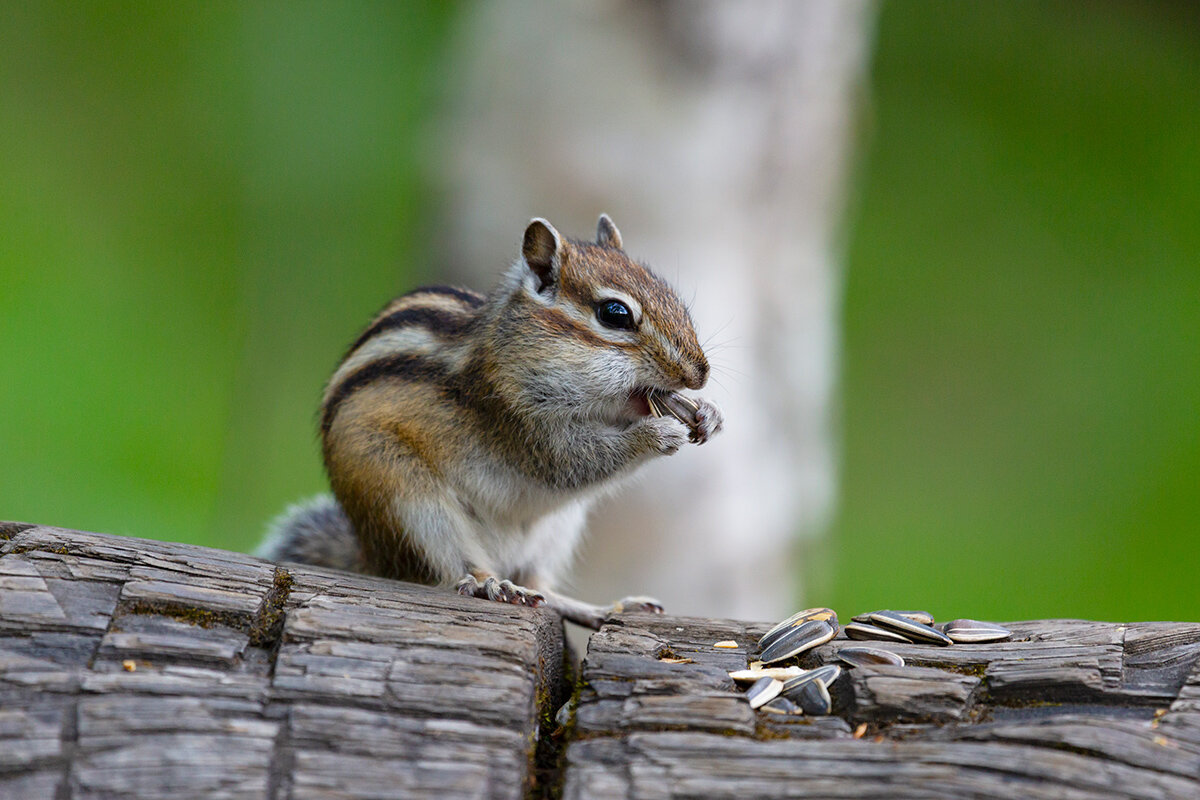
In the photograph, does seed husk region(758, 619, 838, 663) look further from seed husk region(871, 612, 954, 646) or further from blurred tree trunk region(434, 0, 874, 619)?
blurred tree trunk region(434, 0, 874, 619)

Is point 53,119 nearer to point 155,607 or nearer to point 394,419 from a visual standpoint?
point 394,419

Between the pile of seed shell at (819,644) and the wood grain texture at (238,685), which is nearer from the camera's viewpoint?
the wood grain texture at (238,685)

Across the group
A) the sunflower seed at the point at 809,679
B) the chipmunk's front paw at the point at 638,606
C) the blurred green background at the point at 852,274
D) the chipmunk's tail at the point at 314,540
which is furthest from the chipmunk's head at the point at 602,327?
the blurred green background at the point at 852,274

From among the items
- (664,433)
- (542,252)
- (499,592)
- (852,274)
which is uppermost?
(852,274)

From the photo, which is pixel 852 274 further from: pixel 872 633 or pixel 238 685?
pixel 238 685

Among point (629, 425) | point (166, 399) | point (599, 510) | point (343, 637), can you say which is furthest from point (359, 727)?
point (166, 399)

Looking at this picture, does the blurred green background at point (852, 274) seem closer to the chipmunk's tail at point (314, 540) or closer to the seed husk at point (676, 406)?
the chipmunk's tail at point (314, 540)

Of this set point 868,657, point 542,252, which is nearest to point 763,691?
point 868,657
